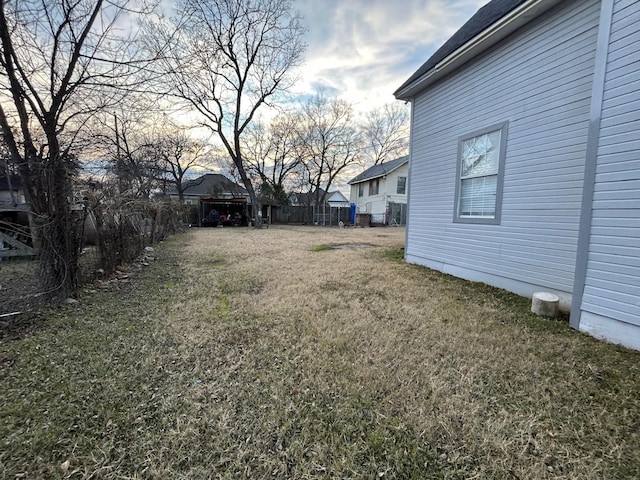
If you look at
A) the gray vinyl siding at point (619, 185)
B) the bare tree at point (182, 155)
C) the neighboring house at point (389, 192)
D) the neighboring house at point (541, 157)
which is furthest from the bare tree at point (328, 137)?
the gray vinyl siding at point (619, 185)

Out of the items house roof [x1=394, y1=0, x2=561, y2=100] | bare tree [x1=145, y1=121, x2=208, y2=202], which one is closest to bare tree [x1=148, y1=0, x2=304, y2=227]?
bare tree [x1=145, y1=121, x2=208, y2=202]

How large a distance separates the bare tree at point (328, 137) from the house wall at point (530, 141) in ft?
70.3

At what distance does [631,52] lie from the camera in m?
2.48

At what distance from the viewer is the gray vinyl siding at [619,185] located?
2441 millimetres

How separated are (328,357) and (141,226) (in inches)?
253

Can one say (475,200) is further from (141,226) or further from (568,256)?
(141,226)

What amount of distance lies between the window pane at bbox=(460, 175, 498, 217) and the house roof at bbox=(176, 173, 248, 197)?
22702 millimetres

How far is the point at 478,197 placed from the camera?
467 cm

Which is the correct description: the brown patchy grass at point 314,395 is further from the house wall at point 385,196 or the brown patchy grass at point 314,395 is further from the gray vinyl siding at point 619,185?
the house wall at point 385,196

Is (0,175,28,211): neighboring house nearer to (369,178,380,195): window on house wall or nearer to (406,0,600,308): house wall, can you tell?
(406,0,600,308): house wall

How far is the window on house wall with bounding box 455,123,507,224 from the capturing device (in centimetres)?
424

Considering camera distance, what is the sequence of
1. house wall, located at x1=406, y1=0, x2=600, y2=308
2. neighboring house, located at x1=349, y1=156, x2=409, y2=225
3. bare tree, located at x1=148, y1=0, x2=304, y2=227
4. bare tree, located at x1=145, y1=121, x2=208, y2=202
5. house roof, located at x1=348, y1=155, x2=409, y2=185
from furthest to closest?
neighboring house, located at x1=349, y1=156, x2=409, y2=225 → house roof, located at x1=348, y1=155, x2=409, y2=185 → bare tree, located at x1=145, y1=121, x2=208, y2=202 → bare tree, located at x1=148, y1=0, x2=304, y2=227 → house wall, located at x1=406, y1=0, x2=600, y2=308

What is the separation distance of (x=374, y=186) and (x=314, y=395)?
77.7 ft

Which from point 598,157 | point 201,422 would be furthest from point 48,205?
point 598,157
